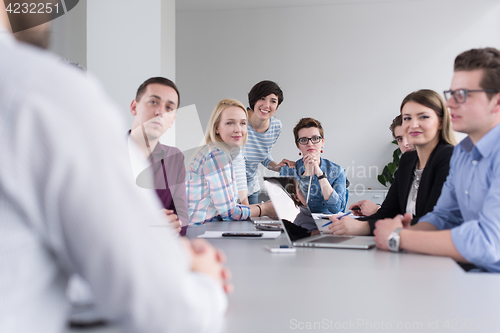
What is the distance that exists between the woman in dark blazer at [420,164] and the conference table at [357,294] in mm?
656

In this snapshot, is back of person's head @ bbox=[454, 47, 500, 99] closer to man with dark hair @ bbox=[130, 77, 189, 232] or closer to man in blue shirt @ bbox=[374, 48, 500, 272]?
man in blue shirt @ bbox=[374, 48, 500, 272]

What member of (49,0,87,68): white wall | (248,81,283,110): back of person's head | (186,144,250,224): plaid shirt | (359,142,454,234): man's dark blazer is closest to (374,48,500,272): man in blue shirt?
(359,142,454,234): man's dark blazer

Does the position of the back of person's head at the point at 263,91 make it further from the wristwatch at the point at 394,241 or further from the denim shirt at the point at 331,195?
the wristwatch at the point at 394,241

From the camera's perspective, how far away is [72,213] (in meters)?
0.38

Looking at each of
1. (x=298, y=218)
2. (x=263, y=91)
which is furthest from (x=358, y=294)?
(x=263, y=91)

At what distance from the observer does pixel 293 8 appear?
6.33 metres

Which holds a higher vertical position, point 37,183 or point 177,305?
point 37,183

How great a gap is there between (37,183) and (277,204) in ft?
4.47

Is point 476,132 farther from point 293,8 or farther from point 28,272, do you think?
point 293,8

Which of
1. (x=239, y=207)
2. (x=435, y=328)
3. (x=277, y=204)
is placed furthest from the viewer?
(x=239, y=207)

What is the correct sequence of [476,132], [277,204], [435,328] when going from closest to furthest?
[435,328]
[476,132]
[277,204]

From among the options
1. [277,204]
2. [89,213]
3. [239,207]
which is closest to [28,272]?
[89,213]

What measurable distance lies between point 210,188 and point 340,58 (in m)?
4.48

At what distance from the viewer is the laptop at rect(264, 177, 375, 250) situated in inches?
65.5
